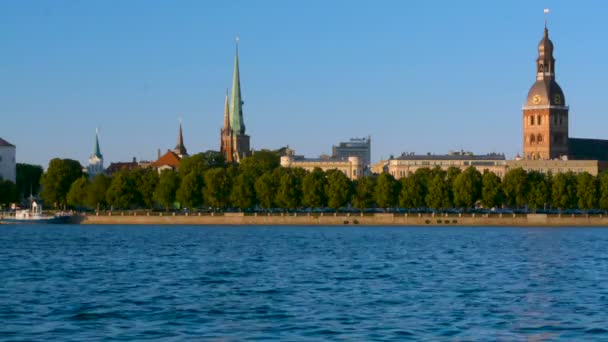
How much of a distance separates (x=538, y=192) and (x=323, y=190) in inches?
904

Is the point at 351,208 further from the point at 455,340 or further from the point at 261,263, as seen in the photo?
the point at 455,340

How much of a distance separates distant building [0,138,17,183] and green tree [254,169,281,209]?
40400 mm

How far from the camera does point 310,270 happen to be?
55.3 m

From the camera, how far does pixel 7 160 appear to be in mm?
168500

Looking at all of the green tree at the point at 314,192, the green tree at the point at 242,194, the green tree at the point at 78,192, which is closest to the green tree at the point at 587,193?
the green tree at the point at 314,192

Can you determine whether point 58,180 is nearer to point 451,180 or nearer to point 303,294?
point 451,180

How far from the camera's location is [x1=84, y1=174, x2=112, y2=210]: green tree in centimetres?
14400

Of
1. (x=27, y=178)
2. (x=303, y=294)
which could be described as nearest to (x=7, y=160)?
(x=27, y=178)

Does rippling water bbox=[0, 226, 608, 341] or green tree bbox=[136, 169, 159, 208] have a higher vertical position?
green tree bbox=[136, 169, 159, 208]

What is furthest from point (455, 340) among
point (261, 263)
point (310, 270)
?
point (261, 263)

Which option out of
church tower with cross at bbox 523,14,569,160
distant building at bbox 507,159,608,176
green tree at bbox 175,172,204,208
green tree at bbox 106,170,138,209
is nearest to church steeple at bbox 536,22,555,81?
church tower with cross at bbox 523,14,569,160

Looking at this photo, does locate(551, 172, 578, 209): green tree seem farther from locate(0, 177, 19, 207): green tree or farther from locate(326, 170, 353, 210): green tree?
locate(0, 177, 19, 207): green tree

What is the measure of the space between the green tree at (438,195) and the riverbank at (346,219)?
316cm

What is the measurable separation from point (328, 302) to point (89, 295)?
8242 millimetres
